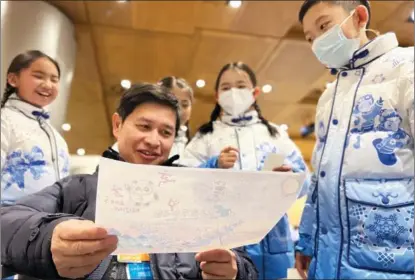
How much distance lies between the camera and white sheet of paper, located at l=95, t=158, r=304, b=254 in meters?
0.53

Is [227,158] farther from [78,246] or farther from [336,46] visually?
[78,246]

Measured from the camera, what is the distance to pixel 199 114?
462cm

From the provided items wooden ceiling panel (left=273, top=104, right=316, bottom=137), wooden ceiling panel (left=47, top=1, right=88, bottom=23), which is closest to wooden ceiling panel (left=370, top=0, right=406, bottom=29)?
wooden ceiling panel (left=273, top=104, right=316, bottom=137)

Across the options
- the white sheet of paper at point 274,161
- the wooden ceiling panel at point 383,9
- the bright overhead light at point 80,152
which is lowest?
the white sheet of paper at point 274,161

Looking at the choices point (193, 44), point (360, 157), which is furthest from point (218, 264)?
point (193, 44)

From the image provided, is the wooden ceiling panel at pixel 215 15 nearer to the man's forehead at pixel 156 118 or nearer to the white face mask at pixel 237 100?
→ the white face mask at pixel 237 100

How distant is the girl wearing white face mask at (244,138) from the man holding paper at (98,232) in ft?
1.78

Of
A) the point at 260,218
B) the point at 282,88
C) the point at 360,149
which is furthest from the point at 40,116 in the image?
the point at 282,88

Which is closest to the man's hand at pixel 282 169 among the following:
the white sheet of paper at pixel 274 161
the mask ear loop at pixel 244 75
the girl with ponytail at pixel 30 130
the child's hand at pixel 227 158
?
the white sheet of paper at pixel 274 161

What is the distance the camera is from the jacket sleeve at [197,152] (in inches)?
65.4

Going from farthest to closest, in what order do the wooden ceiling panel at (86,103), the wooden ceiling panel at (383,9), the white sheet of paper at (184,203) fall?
1. the wooden ceiling panel at (86,103)
2. the wooden ceiling panel at (383,9)
3. the white sheet of paper at (184,203)

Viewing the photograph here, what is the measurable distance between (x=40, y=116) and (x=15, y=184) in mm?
317

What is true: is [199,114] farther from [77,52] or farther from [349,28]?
[349,28]

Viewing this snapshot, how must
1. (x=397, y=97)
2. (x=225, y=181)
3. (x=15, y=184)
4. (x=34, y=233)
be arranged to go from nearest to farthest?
(x=225, y=181) < (x=34, y=233) < (x=397, y=97) < (x=15, y=184)
